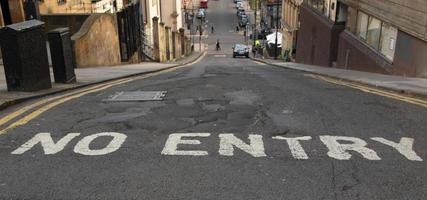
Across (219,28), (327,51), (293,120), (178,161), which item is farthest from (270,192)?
(219,28)

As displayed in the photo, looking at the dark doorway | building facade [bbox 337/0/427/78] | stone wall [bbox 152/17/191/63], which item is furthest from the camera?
stone wall [bbox 152/17/191/63]

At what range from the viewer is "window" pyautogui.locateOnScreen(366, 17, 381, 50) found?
54.1 feet

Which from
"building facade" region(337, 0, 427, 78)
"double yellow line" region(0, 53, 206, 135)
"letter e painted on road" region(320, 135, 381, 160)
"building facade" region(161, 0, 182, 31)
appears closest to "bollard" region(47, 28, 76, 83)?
"double yellow line" region(0, 53, 206, 135)

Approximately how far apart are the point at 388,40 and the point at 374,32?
1921 mm

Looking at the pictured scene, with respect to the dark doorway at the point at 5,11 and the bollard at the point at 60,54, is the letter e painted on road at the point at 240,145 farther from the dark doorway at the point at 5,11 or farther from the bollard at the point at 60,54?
the dark doorway at the point at 5,11

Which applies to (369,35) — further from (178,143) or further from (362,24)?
(178,143)

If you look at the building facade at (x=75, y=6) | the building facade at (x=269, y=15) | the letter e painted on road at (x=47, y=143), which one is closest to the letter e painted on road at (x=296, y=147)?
the letter e painted on road at (x=47, y=143)

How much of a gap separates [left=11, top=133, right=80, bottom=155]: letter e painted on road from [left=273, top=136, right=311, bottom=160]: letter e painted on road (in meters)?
2.74

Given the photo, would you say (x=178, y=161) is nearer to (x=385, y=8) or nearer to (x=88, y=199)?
(x=88, y=199)

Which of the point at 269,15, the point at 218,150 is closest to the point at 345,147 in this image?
the point at 218,150

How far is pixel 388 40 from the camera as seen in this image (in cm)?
1524

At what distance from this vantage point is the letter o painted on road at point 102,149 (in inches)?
197

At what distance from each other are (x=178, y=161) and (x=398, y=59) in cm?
1130

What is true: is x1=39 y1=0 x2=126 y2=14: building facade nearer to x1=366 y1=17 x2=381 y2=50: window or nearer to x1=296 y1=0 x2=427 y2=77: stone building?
x1=296 y1=0 x2=427 y2=77: stone building
